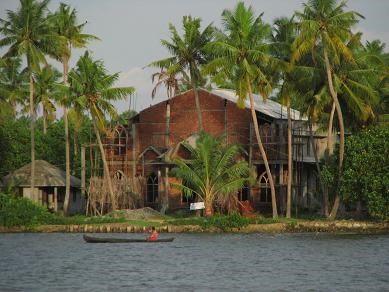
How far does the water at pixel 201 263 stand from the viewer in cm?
3456

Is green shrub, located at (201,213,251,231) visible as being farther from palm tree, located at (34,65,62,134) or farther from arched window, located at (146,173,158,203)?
palm tree, located at (34,65,62,134)

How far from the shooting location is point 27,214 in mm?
56344

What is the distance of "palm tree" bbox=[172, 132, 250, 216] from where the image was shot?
2197 inches

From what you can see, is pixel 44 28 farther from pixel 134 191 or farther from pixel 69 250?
pixel 69 250

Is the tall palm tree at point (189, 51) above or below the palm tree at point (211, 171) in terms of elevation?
above

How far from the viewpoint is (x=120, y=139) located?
6712cm

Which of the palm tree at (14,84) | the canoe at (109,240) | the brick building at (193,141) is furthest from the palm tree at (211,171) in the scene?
the palm tree at (14,84)

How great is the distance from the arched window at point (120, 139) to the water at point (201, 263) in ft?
42.6

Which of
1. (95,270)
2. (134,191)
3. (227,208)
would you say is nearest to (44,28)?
(134,191)

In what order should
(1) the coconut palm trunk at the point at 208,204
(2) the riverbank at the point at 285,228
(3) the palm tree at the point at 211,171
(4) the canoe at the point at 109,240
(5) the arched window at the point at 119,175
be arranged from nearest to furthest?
(4) the canoe at the point at 109,240 < (2) the riverbank at the point at 285,228 < (3) the palm tree at the point at 211,171 < (1) the coconut palm trunk at the point at 208,204 < (5) the arched window at the point at 119,175

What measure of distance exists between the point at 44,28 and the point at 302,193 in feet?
69.2

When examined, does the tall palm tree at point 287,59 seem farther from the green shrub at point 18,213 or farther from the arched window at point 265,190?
the green shrub at point 18,213

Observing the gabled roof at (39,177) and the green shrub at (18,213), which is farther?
the gabled roof at (39,177)

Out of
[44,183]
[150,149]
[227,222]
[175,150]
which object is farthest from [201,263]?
[44,183]
